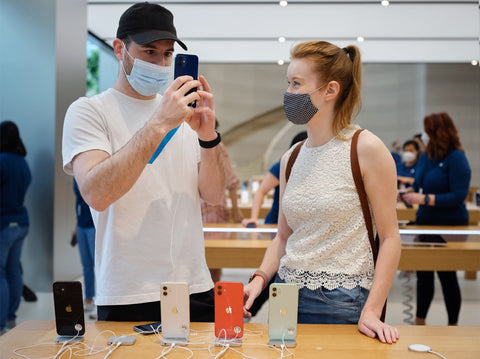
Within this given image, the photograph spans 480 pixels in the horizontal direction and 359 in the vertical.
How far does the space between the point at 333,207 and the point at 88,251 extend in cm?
350

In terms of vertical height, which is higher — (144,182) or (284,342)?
(144,182)

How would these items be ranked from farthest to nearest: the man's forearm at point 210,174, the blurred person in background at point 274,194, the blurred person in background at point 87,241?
the blurred person in background at point 87,241 → the blurred person in background at point 274,194 → the man's forearm at point 210,174

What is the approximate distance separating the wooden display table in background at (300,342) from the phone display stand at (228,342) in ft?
0.05

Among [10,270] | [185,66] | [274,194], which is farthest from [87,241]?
[185,66]

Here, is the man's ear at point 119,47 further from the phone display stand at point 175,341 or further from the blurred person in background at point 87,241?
the blurred person in background at point 87,241

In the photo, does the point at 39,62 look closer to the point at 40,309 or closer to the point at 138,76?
the point at 40,309

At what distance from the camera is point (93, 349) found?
1417 millimetres

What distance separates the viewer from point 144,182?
1648 mm

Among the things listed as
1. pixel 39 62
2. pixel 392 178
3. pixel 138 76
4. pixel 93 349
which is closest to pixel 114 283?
pixel 93 349

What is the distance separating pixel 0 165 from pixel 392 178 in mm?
3419

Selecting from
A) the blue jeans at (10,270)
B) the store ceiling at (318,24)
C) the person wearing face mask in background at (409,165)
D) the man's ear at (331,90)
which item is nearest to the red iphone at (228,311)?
the man's ear at (331,90)

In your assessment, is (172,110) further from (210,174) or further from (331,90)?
(331,90)

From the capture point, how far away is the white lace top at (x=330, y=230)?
155 cm

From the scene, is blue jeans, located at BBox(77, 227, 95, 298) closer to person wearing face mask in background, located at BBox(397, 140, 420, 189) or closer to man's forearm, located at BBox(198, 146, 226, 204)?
man's forearm, located at BBox(198, 146, 226, 204)
